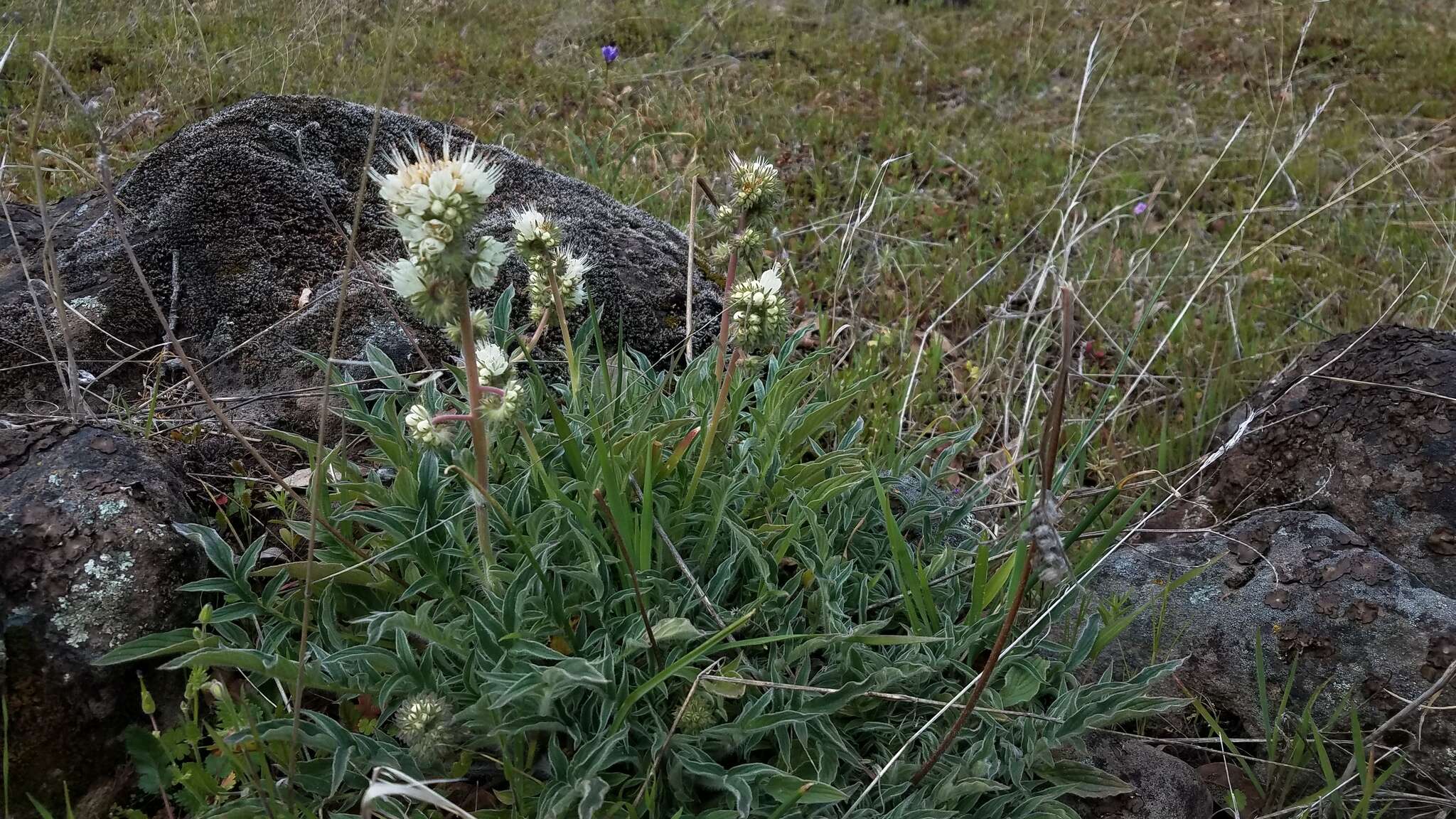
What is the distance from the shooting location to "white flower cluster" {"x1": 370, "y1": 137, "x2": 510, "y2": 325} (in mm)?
1590

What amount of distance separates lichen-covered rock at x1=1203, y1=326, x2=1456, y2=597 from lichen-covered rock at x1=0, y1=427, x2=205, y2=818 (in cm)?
319

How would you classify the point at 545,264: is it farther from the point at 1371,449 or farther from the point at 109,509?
the point at 1371,449

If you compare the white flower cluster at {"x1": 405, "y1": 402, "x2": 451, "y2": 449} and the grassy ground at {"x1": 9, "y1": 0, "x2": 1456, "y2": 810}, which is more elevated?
the white flower cluster at {"x1": 405, "y1": 402, "x2": 451, "y2": 449}

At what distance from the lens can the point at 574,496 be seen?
2.33m

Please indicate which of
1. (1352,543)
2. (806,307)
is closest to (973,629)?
(1352,543)

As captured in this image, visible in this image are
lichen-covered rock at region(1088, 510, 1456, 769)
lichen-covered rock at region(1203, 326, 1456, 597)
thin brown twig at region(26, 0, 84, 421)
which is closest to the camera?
thin brown twig at region(26, 0, 84, 421)

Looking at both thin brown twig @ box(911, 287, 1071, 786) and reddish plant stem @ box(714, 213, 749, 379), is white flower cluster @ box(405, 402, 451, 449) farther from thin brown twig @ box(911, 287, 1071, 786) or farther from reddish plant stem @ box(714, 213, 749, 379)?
thin brown twig @ box(911, 287, 1071, 786)

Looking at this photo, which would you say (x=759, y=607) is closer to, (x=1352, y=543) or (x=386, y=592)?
(x=386, y=592)

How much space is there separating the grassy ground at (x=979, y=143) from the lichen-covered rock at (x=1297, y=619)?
2.47ft

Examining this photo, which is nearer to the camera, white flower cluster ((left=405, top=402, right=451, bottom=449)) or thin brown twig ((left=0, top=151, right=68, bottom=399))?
white flower cluster ((left=405, top=402, right=451, bottom=449))

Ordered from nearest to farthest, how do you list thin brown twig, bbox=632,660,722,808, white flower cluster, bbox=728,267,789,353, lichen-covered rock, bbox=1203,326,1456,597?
thin brown twig, bbox=632,660,722,808 < white flower cluster, bbox=728,267,789,353 < lichen-covered rock, bbox=1203,326,1456,597

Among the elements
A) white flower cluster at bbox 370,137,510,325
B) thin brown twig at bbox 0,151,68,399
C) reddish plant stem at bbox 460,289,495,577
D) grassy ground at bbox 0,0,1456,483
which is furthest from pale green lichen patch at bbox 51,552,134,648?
grassy ground at bbox 0,0,1456,483

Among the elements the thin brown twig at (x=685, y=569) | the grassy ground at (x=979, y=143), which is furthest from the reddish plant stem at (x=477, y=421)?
the grassy ground at (x=979, y=143)

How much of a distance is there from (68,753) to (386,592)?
0.70 metres
